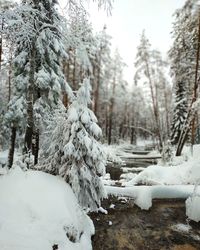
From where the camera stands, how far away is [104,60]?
33.4 meters

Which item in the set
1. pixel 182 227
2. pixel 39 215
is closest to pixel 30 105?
pixel 39 215

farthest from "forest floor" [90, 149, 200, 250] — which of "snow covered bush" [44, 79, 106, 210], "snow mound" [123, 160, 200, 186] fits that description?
"snow mound" [123, 160, 200, 186]

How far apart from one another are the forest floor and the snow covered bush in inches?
40.4

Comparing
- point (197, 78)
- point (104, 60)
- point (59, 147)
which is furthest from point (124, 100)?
point (59, 147)

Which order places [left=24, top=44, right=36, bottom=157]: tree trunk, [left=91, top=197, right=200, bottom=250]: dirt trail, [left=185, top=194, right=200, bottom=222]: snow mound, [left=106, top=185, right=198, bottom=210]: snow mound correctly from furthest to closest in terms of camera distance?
1. [left=106, top=185, right=198, bottom=210]: snow mound
2. [left=24, top=44, right=36, bottom=157]: tree trunk
3. [left=185, top=194, right=200, bottom=222]: snow mound
4. [left=91, top=197, right=200, bottom=250]: dirt trail

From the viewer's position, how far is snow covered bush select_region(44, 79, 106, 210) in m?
8.12

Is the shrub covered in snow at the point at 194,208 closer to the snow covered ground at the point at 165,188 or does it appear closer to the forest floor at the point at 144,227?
the snow covered ground at the point at 165,188

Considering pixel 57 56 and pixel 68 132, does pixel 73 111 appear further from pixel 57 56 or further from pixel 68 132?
pixel 57 56

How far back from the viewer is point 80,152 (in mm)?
8203

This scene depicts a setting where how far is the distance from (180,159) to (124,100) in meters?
40.3

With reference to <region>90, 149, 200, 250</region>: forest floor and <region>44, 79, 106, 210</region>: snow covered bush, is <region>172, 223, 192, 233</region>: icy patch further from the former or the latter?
<region>44, 79, 106, 210</region>: snow covered bush

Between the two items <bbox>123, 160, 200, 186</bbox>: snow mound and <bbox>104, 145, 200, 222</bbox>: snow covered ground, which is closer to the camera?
<bbox>104, 145, 200, 222</bbox>: snow covered ground

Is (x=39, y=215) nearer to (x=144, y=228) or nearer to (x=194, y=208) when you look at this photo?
(x=144, y=228)

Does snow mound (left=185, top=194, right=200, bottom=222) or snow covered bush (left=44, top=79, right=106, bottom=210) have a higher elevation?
snow covered bush (left=44, top=79, right=106, bottom=210)
